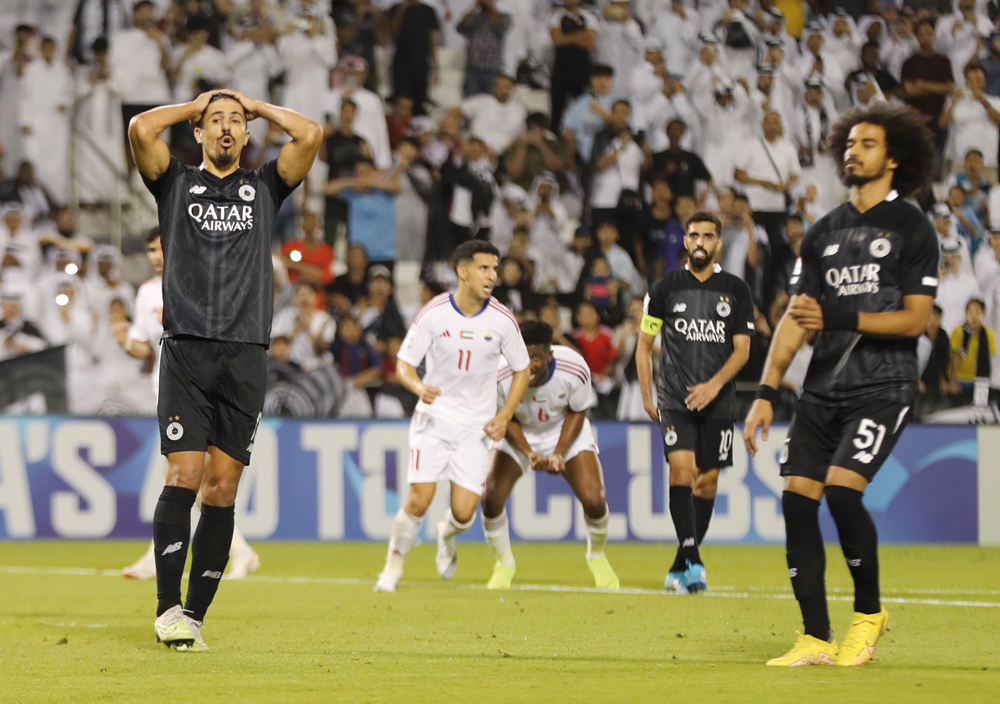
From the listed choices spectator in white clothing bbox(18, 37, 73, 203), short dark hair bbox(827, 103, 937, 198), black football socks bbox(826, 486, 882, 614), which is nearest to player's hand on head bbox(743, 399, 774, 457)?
black football socks bbox(826, 486, 882, 614)

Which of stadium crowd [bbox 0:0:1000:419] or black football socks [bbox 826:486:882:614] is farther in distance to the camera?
stadium crowd [bbox 0:0:1000:419]

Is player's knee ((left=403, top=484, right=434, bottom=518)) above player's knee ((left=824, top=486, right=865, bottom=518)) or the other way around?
the other way around

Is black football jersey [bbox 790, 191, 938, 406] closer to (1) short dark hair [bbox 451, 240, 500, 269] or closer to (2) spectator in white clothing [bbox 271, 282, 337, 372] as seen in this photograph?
(1) short dark hair [bbox 451, 240, 500, 269]

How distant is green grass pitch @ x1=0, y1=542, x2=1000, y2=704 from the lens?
475 centimetres

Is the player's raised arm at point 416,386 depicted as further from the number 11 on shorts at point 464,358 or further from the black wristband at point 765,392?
Result: the black wristband at point 765,392

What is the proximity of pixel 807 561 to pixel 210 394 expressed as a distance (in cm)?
277

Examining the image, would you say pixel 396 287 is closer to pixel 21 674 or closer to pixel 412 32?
pixel 412 32

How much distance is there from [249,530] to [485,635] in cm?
728

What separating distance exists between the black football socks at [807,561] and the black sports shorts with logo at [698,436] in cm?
367

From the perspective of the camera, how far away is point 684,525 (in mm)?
8930

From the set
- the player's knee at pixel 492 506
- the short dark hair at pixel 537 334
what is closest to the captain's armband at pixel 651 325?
the short dark hair at pixel 537 334

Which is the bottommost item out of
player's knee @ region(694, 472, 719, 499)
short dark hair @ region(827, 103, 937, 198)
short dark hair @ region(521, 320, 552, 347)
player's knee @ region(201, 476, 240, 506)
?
player's knee @ region(694, 472, 719, 499)

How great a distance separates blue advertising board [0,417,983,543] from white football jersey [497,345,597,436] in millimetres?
3657

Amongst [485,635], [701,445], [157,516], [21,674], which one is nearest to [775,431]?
[701,445]
